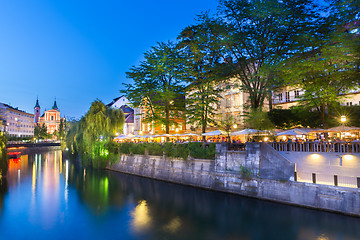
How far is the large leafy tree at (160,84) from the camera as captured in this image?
36875 millimetres

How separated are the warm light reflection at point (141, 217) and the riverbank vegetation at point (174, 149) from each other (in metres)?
8.07

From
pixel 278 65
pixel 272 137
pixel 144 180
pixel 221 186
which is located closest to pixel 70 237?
pixel 221 186

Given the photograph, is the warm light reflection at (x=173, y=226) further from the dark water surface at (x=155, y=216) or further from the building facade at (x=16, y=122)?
the building facade at (x=16, y=122)

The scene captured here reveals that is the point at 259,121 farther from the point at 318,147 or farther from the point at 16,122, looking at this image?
the point at 16,122

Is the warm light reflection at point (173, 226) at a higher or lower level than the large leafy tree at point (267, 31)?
lower

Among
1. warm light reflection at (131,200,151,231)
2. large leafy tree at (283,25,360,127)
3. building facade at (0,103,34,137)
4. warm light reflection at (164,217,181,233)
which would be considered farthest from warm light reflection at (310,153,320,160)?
building facade at (0,103,34,137)

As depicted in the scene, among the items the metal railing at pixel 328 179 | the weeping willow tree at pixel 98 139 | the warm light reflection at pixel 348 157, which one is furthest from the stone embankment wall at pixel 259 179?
the weeping willow tree at pixel 98 139

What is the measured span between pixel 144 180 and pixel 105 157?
11.2 m

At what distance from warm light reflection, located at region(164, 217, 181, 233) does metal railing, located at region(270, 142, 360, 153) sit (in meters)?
11.2

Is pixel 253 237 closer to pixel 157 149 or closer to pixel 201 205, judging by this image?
pixel 201 205

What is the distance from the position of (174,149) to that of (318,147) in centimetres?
1604

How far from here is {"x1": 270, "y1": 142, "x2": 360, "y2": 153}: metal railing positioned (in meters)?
17.4

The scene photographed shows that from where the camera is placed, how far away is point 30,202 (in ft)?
72.0

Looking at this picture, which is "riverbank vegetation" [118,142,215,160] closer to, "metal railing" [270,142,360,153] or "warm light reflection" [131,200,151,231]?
"metal railing" [270,142,360,153]
